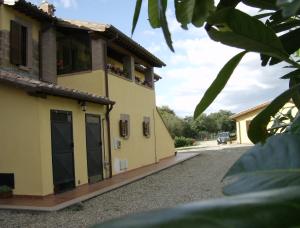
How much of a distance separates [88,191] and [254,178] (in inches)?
379

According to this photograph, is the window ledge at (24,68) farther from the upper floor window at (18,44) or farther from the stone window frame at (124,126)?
the stone window frame at (124,126)

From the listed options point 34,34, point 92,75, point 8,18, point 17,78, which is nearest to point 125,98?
point 92,75

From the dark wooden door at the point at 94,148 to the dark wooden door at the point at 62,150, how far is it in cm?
103

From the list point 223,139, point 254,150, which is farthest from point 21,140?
point 223,139

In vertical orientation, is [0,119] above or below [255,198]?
above

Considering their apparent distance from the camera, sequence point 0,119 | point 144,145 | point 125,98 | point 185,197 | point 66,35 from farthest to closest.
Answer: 1. point 144,145
2. point 125,98
3. point 66,35
4. point 0,119
5. point 185,197

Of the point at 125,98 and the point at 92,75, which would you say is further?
the point at 125,98

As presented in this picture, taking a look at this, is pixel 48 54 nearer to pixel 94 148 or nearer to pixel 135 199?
pixel 94 148

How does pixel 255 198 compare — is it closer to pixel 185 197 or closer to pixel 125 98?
Result: pixel 185 197

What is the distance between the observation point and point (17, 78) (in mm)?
9188

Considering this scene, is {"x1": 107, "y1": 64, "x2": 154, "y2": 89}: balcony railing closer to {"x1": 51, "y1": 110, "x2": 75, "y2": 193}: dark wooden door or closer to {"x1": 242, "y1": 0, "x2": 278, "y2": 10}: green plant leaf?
{"x1": 51, "y1": 110, "x2": 75, "y2": 193}: dark wooden door

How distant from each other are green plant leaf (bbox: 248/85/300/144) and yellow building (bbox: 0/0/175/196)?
852 cm

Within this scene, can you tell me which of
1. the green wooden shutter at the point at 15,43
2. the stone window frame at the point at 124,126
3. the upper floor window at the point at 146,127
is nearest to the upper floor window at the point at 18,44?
the green wooden shutter at the point at 15,43

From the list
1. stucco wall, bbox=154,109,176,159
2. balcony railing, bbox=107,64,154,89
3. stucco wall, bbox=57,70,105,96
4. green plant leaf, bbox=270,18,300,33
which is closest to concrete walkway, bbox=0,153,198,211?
stucco wall, bbox=57,70,105,96
